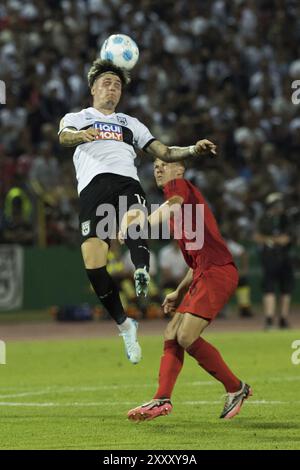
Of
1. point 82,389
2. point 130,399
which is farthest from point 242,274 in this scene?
point 130,399

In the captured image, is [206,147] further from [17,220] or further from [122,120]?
[17,220]

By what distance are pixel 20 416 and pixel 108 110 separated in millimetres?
2727

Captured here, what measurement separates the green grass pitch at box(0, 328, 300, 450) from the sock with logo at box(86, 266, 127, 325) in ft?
2.83

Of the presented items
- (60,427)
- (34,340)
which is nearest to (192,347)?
(60,427)

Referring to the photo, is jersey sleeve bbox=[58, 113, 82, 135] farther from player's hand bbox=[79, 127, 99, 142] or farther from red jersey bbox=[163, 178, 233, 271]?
red jersey bbox=[163, 178, 233, 271]

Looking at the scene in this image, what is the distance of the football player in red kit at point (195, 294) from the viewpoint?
9516 millimetres

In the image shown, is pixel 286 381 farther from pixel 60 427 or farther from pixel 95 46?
pixel 95 46

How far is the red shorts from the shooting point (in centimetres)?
952

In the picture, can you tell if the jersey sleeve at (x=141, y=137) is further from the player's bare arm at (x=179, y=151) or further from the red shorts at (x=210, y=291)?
the red shorts at (x=210, y=291)

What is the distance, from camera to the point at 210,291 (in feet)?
31.4

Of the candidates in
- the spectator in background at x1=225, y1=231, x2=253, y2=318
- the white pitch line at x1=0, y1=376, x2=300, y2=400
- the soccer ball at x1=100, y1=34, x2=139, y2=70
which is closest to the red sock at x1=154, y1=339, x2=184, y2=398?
the soccer ball at x1=100, y1=34, x2=139, y2=70

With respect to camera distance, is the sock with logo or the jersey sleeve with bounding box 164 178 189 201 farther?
the sock with logo

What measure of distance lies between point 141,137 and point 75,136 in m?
0.82

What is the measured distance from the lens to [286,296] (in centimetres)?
2003
